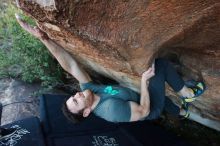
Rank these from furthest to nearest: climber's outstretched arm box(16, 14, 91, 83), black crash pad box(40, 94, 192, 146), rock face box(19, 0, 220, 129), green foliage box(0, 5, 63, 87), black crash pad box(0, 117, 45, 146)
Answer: green foliage box(0, 5, 63, 87) < black crash pad box(40, 94, 192, 146) < black crash pad box(0, 117, 45, 146) < climber's outstretched arm box(16, 14, 91, 83) < rock face box(19, 0, 220, 129)

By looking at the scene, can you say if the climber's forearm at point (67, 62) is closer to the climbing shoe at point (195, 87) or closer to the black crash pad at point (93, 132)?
the black crash pad at point (93, 132)

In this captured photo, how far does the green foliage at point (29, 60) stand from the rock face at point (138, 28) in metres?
2.01

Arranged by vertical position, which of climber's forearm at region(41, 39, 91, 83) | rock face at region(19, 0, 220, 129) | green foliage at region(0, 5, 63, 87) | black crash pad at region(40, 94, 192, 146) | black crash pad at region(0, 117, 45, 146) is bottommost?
black crash pad at region(40, 94, 192, 146)

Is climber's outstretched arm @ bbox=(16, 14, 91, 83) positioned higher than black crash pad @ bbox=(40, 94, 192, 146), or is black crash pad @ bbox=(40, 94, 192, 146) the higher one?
climber's outstretched arm @ bbox=(16, 14, 91, 83)

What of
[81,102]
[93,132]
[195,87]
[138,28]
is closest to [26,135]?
[93,132]

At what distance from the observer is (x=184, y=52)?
11.9 ft

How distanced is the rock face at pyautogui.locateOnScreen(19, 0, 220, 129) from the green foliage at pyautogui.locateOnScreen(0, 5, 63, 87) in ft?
6.60

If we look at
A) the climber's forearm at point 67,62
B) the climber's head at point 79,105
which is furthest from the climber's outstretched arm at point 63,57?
the climber's head at point 79,105

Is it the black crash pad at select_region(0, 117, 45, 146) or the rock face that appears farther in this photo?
the black crash pad at select_region(0, 117, 45, 146)

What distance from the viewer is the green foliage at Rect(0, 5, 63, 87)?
18.6 ft

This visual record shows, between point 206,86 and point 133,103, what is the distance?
0.89 meters

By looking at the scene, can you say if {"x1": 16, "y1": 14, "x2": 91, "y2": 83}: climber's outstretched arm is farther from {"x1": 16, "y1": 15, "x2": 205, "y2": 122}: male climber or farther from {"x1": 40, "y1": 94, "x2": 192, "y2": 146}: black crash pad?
{"x1": 40, "y1": 94, "x2": 192, "y2": 146}: black crash pad

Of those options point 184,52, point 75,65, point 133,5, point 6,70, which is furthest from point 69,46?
point 6,70

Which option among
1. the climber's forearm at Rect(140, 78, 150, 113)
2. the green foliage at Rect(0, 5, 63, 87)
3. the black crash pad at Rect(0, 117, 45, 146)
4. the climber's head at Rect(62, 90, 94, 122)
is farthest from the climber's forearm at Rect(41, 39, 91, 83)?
the green foliage at Rect(0, 5, 63, 87)
